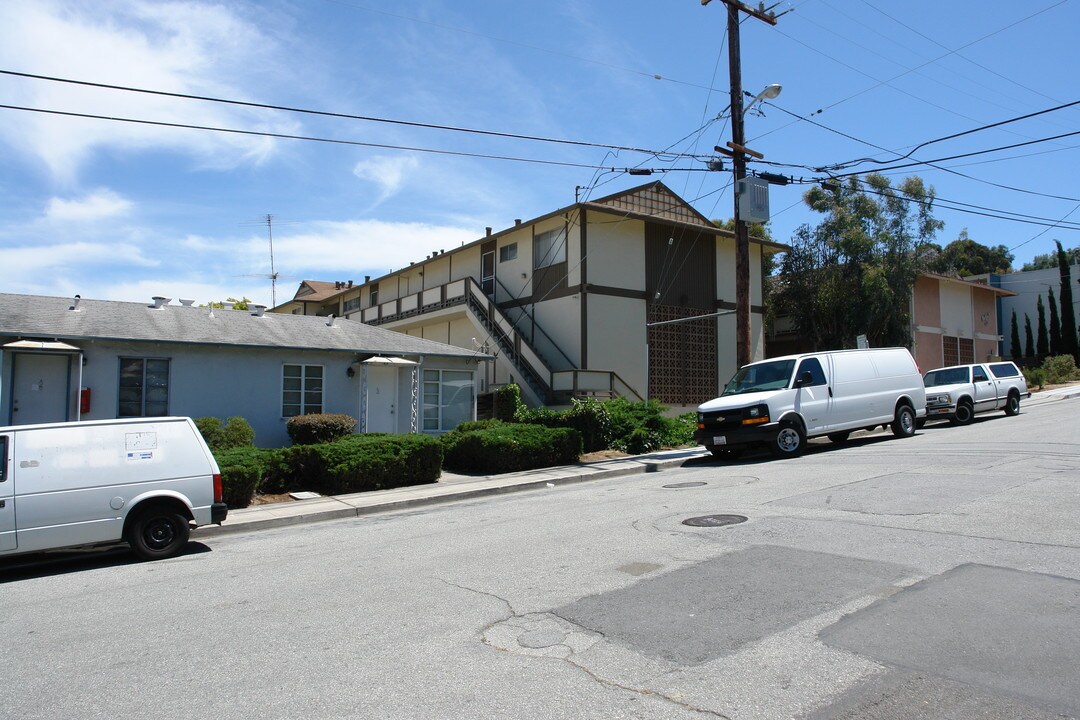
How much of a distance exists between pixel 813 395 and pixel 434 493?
802cm

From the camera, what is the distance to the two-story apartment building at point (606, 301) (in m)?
25.3

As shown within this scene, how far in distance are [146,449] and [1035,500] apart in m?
10.6

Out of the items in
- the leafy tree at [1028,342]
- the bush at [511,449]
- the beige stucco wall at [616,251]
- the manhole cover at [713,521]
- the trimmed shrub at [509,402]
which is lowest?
the manhole cover at [713,521]

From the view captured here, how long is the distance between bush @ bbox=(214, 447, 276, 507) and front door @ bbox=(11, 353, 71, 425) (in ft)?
19.5

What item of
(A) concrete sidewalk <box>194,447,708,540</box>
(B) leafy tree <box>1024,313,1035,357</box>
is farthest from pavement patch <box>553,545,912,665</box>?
(B) leafy tree <box>1024,313,1035,357</box>

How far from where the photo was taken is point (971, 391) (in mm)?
20703

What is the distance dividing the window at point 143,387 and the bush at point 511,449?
702cm

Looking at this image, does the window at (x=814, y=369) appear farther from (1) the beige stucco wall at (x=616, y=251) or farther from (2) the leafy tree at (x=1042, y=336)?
(2) the leafy tree at (x=1042, y=336)

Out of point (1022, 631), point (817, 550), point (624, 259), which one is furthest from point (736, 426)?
point (624, 259)

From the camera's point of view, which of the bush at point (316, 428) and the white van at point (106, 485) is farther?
the bush at point (316, 428)

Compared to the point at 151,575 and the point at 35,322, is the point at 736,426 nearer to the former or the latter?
the point at 151,575

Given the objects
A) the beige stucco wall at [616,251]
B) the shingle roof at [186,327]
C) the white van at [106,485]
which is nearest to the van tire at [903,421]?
the beige stucco wall at [616,251]

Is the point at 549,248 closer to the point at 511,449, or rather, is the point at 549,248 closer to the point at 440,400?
the point at 440,400

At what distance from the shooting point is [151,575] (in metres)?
8.29
